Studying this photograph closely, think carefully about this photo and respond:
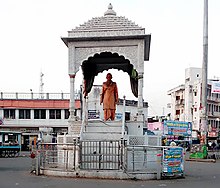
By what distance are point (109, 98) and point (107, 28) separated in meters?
3.61

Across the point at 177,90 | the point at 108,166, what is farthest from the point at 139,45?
the point at 177,90

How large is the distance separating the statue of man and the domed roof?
301 centimetres

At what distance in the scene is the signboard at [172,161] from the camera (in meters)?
15.0

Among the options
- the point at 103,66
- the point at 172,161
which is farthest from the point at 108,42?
the point at 172,161

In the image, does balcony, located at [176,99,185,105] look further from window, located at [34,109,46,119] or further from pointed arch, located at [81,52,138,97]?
pointed arch, located at [81,52,138,97]

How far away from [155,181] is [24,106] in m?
41.6

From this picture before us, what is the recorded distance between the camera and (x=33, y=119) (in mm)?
54094

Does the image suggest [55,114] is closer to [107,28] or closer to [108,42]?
[108,42]

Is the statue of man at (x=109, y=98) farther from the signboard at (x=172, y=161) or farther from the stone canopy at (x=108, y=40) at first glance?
the signboard at (x=172, y=161)

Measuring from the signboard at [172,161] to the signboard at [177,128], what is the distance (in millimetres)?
38393

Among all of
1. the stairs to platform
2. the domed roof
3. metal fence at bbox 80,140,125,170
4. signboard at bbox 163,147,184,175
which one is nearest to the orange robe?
the stairs to platform

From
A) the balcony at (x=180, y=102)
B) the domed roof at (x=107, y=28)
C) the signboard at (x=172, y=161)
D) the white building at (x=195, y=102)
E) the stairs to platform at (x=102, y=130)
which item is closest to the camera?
the signboard at (x=172, y=161)

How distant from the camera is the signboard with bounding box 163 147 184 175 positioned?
1498cm

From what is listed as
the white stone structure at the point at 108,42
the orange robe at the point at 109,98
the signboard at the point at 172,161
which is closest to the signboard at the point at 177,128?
the orange robe at the point at 109,98
